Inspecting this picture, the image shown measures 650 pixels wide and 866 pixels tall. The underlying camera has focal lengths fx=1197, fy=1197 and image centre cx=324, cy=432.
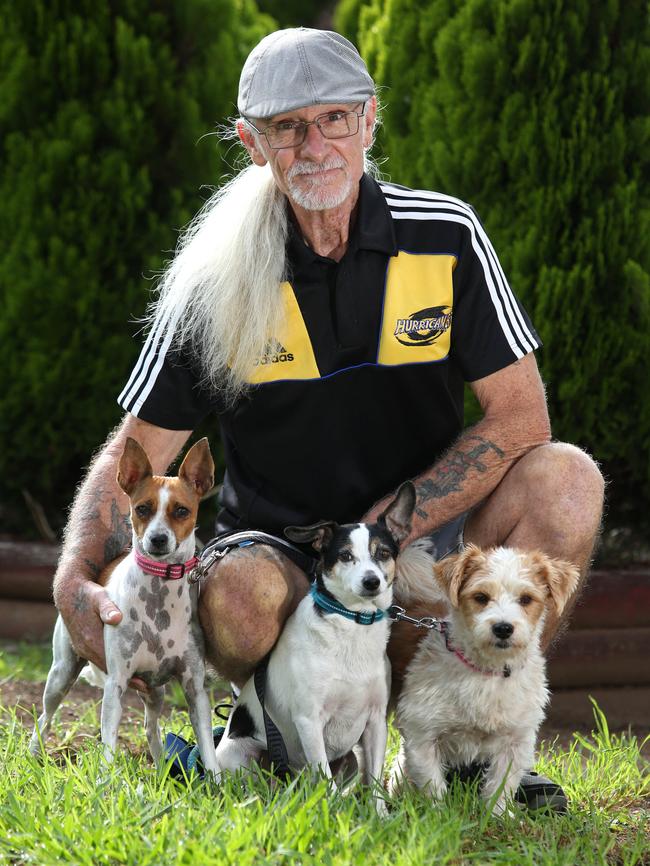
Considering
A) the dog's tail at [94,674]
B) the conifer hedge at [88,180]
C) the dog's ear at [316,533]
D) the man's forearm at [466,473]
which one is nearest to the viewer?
the dog's ear at [316,533]

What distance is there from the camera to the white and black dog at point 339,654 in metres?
3.34

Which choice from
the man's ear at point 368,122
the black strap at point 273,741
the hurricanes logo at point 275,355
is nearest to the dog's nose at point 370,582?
the black strap at point 273,741

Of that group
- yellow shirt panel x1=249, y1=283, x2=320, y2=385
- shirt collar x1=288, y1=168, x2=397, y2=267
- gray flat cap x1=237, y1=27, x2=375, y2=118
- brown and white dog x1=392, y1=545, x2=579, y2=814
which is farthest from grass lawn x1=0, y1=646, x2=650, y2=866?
gray flat cap x1=237, y1=27, x2=375, y2=118

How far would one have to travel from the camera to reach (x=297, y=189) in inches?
145

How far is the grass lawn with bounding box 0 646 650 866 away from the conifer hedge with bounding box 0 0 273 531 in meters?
2.59

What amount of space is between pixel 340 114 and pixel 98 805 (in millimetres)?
2106

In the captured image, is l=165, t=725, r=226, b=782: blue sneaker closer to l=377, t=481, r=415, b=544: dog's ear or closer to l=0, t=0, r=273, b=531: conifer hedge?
l=377, t=481, r=415, b=544: dog's ear

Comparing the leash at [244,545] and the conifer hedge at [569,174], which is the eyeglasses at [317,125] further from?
the conifer hedge at [569,174]

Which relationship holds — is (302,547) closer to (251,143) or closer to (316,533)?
(316,533)

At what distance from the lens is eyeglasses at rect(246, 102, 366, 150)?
12.0ft

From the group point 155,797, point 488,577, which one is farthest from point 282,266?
point 155,797

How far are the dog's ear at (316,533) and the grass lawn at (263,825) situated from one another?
661 millimetres

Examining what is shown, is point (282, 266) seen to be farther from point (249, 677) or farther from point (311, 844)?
point (311, 844)

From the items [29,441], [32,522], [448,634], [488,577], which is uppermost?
[488,577]
